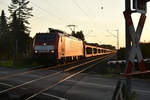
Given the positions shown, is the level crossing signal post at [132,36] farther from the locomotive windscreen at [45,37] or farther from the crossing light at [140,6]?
the locomotive windscreen at [45,37]

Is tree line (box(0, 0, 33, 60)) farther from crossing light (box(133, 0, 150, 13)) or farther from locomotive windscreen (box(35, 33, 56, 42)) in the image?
crossing light (box(133, 0, 150, 13))

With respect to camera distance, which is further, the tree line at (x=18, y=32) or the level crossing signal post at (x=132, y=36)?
the tree line at (x=18, y=32)

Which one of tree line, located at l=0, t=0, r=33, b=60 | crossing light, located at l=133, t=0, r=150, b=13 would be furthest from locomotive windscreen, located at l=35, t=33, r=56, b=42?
tree line, located at l=0, t=0, r=33, b=60

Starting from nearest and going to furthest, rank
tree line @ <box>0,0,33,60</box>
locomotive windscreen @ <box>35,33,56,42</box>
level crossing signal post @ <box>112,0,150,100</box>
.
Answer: level crossing signal post @ <box>112,0,150,100</box> → locomotive windscreen @ <box>35,33,56,42</box> → tree line @ <box>0,0,33,60</box>

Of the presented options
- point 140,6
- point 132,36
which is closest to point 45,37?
point 140,6

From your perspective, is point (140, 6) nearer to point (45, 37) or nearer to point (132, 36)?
point (132, 36)

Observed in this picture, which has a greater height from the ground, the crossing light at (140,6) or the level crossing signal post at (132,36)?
the crossing light at (140,6)

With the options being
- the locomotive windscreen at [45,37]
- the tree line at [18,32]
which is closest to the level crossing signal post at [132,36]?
the locomotive windscreen at [45,37]

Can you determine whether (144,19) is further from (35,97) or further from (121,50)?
(121,50)

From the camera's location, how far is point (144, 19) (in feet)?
11.8

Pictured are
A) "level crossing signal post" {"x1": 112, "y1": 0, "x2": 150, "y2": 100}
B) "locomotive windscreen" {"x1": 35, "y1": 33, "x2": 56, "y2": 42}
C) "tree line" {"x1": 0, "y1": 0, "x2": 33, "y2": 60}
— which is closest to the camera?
"level crossing signal post" {"x1": 112, "y1": 0, "x2": 150, "y2": 100}

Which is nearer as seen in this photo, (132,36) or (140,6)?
(132,36)

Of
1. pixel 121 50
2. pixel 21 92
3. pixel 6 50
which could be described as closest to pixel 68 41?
pixel 121 50

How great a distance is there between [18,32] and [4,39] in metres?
7.07
